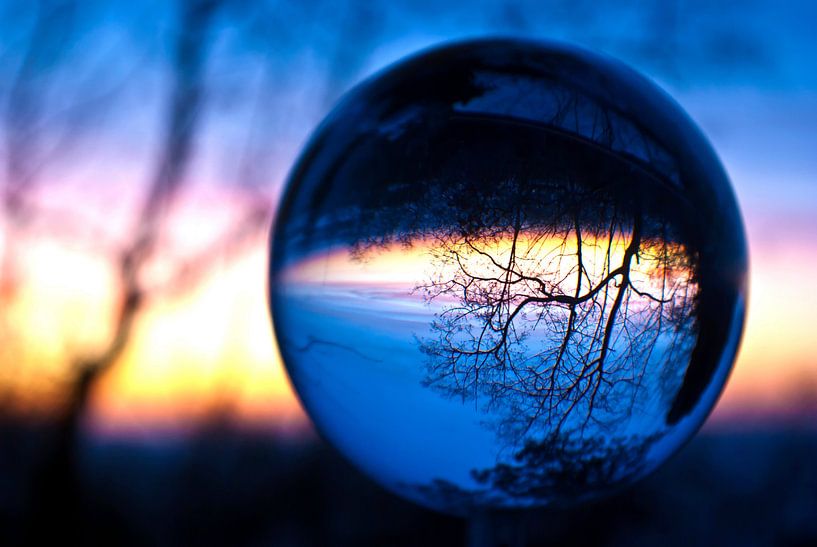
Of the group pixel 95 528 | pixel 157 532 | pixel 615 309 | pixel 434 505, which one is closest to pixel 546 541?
pixel 157 532

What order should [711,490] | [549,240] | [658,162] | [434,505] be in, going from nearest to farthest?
1. [549,240]
2. [658,162]
3. [434,505]
4. [711,490]

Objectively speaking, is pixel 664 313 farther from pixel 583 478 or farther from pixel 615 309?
pixel 583 478

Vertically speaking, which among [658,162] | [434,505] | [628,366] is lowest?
[434,505]

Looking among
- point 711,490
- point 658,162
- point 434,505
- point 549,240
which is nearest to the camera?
point 549,240

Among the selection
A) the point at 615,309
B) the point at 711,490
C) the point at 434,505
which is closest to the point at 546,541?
the point at 711,490

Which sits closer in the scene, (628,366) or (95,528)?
(628,366)

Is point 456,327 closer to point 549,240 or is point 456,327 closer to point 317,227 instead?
point 549,240

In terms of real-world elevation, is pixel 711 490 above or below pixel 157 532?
above
